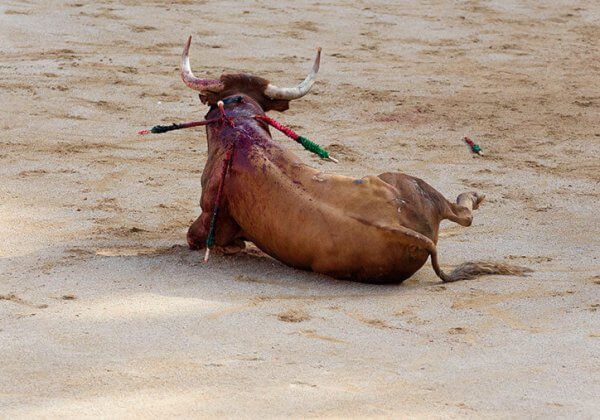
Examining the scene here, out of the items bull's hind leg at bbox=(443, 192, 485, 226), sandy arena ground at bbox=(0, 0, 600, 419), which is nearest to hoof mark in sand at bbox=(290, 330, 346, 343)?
sandy arena ground at bbox=(0, 0, 600, 419)

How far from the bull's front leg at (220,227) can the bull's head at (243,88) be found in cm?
72

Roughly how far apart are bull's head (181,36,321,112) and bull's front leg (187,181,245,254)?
718 mm

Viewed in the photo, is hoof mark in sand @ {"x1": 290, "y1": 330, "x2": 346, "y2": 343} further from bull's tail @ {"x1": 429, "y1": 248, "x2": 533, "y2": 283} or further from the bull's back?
bull's tail @ {"x1": 429, "y1": 248, "x2": 533, "y2": 283}

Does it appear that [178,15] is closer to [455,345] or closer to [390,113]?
[390,113]

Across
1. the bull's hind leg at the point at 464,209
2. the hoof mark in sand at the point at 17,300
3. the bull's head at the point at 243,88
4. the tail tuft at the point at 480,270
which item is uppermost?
the bull's head at the point at 243,88

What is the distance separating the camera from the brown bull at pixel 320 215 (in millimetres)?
6512

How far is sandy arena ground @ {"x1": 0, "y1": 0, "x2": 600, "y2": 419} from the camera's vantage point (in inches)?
203

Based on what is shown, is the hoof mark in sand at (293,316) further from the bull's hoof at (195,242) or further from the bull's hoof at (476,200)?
the bull's hoof at (476,200)

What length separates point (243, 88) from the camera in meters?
7.72

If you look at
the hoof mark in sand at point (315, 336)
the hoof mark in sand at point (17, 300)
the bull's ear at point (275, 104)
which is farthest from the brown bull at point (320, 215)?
the hoof mark in sand at point (17, 300)

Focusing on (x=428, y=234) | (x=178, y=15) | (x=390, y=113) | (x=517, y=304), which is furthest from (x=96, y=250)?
(x=178, y=15)

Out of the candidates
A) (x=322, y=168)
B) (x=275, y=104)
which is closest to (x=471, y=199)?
(x=275, y=104)

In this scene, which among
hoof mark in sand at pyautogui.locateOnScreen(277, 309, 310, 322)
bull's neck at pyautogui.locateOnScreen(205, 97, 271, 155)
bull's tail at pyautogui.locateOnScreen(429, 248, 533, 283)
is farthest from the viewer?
bull's neck at pyautogui.locateOnScreen(205, 97, 271, 155)

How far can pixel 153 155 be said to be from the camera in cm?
929
